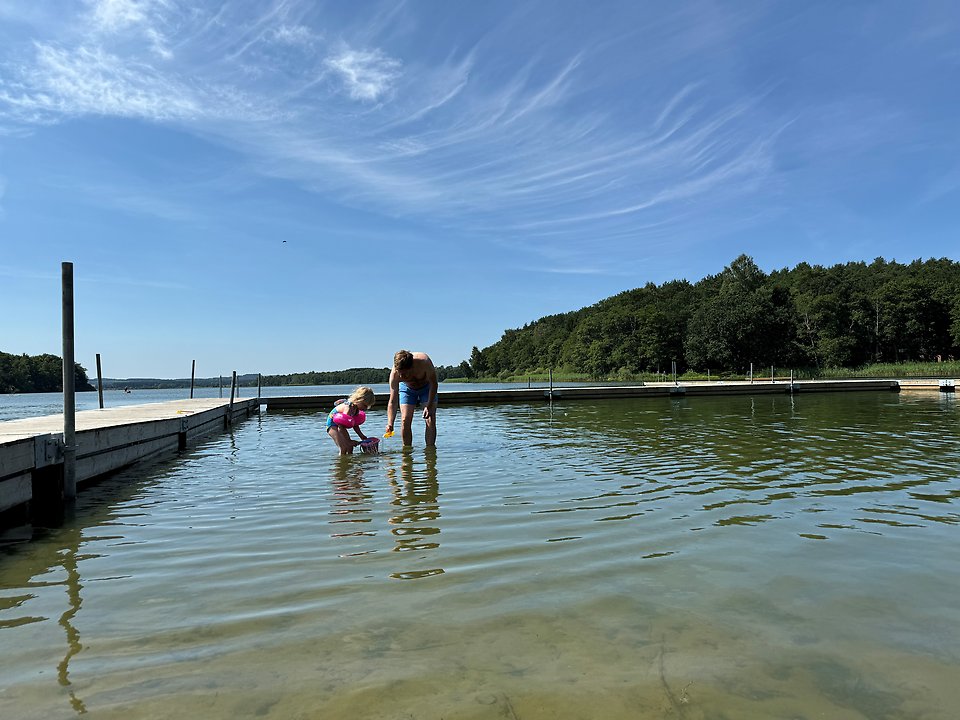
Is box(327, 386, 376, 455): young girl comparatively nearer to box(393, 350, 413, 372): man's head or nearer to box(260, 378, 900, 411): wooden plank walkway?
box(393, 350, 413, 372): man's head

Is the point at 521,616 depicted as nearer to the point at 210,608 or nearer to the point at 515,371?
the point at 210,608

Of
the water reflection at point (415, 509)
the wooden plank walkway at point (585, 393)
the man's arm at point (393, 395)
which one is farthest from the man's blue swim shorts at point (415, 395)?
the wooden plank walkway at point (585, 393)

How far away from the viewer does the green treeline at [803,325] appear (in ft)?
249

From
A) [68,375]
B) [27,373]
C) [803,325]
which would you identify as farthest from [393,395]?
[27,373]

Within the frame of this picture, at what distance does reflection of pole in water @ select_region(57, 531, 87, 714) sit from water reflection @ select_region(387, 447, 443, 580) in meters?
1.67

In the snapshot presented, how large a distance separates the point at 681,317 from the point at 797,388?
65.8 m

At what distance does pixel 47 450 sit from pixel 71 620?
3.80m

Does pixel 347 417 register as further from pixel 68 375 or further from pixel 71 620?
pixel 71 620

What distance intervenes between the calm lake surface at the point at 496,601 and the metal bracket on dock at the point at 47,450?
2.11ft

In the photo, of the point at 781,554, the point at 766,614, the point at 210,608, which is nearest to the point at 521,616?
the point at 766,614

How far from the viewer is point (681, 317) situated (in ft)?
318

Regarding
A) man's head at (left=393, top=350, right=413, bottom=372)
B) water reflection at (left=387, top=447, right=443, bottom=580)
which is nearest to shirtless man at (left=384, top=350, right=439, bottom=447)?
man's head at (left=393, top=350, right=413, bottom=372)

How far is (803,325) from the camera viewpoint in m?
79.7

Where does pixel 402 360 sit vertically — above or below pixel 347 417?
above
